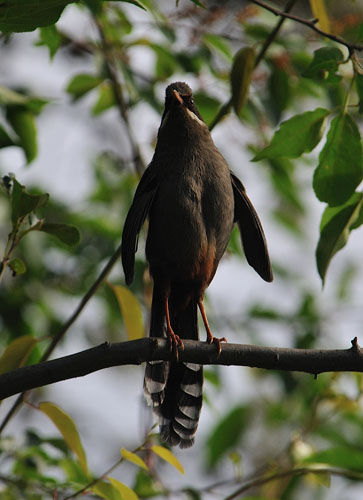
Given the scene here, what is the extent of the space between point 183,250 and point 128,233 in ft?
1.34

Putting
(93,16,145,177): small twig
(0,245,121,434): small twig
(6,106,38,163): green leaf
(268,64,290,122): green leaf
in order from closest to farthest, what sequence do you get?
(0,245,121,434): small twig, (6,106,38,163): green leaf, (268,64,290,122): green leaf, (93,16,145,177): small twig

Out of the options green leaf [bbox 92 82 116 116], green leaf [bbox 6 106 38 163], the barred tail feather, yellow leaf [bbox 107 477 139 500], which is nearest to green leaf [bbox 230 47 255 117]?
green leaf [bbox 6 106 38 163]

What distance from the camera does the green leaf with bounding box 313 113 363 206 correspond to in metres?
3.29

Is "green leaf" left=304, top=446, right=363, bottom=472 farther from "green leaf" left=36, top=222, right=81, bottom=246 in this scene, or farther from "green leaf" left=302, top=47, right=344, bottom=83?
"green leaf" left=302, top=47, right=344, bottom=83

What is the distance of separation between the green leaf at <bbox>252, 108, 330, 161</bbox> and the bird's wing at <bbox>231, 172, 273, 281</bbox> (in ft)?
3.34

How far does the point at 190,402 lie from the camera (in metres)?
4.20

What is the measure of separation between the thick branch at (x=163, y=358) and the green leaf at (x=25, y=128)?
167cm

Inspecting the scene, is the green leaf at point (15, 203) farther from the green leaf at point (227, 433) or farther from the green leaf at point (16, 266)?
the green leaf at point (227, 433)

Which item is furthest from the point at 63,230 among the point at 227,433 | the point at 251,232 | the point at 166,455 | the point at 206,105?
the point at 227,433

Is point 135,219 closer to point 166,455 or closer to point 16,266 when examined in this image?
point 16,266

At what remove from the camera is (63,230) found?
10.5ft

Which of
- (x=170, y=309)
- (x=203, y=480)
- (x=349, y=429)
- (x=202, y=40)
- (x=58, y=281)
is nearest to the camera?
(x=170, y=309)

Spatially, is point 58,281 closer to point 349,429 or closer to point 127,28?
point 127,28

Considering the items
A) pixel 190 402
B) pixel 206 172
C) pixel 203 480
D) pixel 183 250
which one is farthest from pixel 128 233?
pixel 203 480
